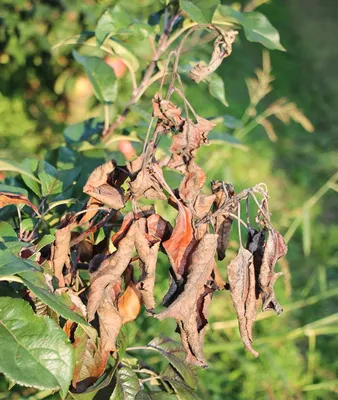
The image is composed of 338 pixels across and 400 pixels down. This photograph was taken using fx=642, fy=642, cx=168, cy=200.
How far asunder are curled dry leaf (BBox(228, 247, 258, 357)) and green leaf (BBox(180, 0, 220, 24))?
0.48 meters

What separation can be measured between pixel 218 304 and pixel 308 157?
6.90 feet

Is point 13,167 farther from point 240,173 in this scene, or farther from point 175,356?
point 240,173

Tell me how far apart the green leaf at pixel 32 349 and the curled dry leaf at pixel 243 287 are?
→ 23 centimetres

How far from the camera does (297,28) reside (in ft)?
22.7

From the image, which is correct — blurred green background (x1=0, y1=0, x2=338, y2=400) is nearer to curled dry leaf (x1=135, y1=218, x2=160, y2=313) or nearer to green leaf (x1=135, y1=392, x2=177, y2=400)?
green leaf (x1=135, y1=392, x2=177, y2=400)

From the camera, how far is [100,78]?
1.43 meters

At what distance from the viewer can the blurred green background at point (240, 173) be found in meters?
2.25

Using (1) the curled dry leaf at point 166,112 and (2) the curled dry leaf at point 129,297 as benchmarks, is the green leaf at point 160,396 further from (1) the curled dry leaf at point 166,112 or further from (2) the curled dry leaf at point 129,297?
(1) the curled dry leaf at point 166,112

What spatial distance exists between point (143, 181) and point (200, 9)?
463 millimetres

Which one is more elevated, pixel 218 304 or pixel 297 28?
pixel 218 304

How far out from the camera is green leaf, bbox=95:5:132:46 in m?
1.23

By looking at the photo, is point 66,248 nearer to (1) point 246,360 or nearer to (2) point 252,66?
(1) point 246,360

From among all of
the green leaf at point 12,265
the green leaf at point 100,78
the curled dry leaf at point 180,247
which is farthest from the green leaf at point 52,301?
the green leaf at point 100,78

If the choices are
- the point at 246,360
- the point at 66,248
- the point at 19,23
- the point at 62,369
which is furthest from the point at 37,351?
the point at 19,23
